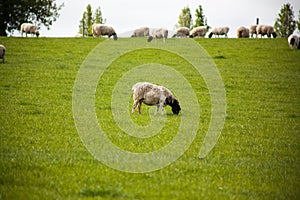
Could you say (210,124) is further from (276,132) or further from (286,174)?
(286,174)

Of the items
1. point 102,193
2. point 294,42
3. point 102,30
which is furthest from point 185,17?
point 102,193

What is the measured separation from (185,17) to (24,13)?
155 ft

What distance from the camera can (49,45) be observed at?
42.9 meters

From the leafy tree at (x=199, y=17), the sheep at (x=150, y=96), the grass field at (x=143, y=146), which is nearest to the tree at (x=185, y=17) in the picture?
the leafy tree at (x=199, y=17)

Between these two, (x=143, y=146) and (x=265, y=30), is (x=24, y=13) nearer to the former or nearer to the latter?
(x=265, y=30)

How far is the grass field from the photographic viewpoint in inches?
350

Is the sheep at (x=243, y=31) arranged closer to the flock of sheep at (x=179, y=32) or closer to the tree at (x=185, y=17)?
the flock of sheep at (x=179, y=32)

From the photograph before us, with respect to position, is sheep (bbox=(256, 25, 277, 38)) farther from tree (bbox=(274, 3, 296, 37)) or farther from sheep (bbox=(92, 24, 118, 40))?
tree (bbox=(274, 3, 296, 37))

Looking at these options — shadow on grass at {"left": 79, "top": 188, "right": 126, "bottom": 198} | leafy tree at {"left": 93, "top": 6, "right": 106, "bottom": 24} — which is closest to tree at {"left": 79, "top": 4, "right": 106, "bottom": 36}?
leafy tree at {"left": 93, "top": 6, "right": 106, "bottom": 24}

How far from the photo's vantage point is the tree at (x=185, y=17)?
102m

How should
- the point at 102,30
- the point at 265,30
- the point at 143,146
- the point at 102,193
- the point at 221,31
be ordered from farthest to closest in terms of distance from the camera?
the point at 221,31 → the point at 265,30 → the point at 102,30 → the point at 143,146 → the point at 102,193

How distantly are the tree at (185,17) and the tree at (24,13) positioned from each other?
4012cm

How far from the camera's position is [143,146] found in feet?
42.0

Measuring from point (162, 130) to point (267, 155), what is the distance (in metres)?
3.98
